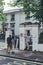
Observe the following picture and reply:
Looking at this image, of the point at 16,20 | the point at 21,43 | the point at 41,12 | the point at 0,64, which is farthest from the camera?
the point at 16,20

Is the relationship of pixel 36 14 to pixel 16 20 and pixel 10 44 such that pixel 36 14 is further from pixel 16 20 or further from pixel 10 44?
pixel 16 20

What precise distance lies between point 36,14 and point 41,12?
1.80 meters

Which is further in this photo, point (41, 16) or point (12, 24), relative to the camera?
point (12, 24)

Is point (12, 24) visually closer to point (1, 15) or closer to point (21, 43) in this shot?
point (1, 15)

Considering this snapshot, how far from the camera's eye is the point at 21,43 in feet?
91.1

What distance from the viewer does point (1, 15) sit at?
3397 centimetres

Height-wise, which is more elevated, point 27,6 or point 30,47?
point 27,6

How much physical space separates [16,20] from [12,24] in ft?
4.58

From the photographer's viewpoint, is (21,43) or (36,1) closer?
(36,1)

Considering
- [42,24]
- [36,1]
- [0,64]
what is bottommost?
[0,64]

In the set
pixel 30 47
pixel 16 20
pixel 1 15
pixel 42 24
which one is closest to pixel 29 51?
pixel 30 47

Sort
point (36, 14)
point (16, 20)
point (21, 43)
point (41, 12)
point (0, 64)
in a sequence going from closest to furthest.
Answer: point (0, 64)
point (41, 12)
point (36, 14)
point (21, 43)
point (16, 20)

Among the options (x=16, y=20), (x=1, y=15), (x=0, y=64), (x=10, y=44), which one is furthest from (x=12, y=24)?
(x=0, y=64)

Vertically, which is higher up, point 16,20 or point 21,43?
point 16,20
